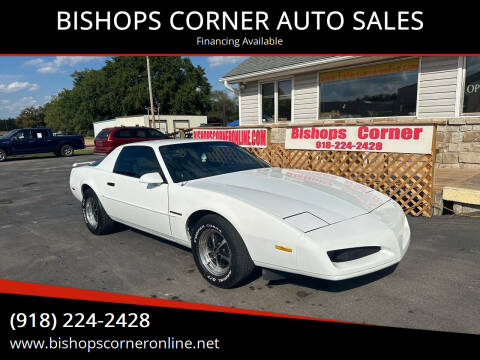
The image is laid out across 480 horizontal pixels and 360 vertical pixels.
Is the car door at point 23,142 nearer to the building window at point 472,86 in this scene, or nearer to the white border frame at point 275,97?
the white border frame at point 275,97

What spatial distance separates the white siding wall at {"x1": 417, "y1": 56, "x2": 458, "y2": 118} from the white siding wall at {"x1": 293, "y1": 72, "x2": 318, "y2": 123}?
3.08 meters

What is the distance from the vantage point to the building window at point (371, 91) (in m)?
8.96

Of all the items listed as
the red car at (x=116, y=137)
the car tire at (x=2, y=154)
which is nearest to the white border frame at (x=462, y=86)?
the red car at (x=116, y=137)

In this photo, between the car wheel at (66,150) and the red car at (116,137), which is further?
the car wheel at (66,150)

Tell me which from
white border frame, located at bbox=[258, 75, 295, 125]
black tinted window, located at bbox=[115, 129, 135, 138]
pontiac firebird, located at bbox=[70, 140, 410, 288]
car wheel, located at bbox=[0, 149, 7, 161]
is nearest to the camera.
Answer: pontiac firebird, located at bbox=[70, 140, 410, 288]

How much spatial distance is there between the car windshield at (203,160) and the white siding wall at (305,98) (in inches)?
268

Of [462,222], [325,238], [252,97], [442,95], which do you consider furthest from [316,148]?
[252,97]

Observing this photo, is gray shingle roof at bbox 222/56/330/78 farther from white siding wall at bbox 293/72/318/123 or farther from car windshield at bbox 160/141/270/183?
car windshield at bbox 160/141/270/183

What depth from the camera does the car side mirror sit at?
3670mm

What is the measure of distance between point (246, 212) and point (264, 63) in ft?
32.3

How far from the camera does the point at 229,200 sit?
3.17 metres

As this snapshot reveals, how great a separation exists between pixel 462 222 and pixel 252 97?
29.1 feet

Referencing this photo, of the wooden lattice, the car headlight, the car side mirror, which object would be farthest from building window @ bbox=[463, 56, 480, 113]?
the car side mirror

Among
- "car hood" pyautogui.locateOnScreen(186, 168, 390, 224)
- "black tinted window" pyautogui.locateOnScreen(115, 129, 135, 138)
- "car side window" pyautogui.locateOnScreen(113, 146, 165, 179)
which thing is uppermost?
"black tinted window" pyautogui.locateOnScreen(115, 129, 135, 138)
